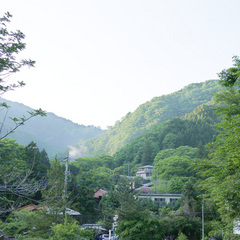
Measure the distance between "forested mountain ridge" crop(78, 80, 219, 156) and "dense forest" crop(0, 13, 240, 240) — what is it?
13.0 ft

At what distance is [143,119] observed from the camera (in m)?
138

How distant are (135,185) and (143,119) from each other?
A: 256 ft

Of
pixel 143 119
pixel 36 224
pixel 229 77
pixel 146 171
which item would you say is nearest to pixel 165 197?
pixel 146 171

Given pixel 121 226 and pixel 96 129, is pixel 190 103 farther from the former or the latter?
pixel 121 226

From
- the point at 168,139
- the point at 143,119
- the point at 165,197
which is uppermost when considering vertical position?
the point at 143,119

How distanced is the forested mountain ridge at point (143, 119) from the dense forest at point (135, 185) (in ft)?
13.0

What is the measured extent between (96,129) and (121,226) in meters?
169

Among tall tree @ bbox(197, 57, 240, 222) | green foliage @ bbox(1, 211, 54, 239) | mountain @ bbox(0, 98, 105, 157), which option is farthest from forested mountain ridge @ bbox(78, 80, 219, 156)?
tall tree @ bbox(197, 57, 240, 222)

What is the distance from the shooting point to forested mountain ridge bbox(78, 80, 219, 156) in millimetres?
130500

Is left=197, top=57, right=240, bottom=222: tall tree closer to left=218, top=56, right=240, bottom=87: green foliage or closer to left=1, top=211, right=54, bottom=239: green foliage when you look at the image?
→ left=218, top=56, right=240, bottom=87: green foliage

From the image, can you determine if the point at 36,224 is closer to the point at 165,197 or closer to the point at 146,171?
the point at 165,197

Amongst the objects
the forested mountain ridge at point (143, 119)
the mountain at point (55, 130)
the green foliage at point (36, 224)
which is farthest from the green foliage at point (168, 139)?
the green foliage at point (36, 224)

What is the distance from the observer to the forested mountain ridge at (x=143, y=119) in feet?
428

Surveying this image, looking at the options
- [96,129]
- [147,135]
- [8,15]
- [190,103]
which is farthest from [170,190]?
[96,129]
